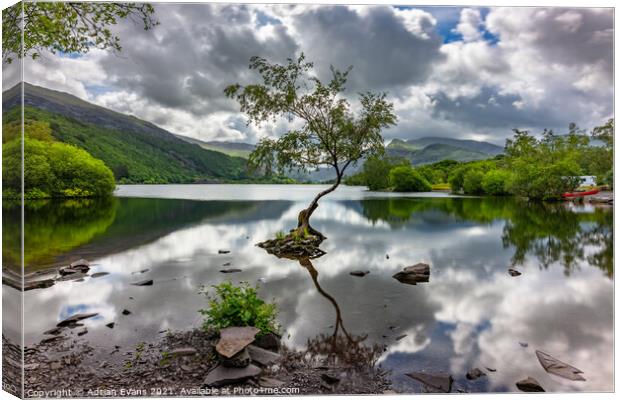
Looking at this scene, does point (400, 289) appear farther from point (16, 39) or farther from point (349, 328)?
point (16, 39)

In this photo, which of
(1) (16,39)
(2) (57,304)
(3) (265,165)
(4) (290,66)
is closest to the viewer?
(1) (16,39)

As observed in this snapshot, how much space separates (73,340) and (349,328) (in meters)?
6.05

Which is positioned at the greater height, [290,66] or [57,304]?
[290,66]

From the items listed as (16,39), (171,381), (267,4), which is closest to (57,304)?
(171,381)

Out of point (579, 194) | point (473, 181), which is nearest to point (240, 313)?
point (579, 194)

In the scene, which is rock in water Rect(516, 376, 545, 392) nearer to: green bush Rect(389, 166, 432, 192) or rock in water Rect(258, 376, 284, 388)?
rock in water Rect(258, 376, 284, 388)

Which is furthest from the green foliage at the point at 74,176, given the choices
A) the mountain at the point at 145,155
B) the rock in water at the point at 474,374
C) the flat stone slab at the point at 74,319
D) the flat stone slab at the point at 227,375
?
the rock in water at the point at 474,374

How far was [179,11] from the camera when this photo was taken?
8.59 metres

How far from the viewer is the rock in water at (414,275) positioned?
1290 cm

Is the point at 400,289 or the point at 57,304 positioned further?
the point at 400,289

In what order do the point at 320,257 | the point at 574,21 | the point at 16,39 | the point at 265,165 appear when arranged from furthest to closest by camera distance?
the point at 265,165, the point at 320,257, the point at 574,21, the point at 16,39

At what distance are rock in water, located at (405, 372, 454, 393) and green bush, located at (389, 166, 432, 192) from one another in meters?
88.1

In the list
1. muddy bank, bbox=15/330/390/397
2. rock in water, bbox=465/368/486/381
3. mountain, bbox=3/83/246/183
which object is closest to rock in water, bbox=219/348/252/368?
muddy bank, bbox=15/330/390/397

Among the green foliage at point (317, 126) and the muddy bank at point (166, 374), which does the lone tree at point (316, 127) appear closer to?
the green foliage at point (317, 126)
